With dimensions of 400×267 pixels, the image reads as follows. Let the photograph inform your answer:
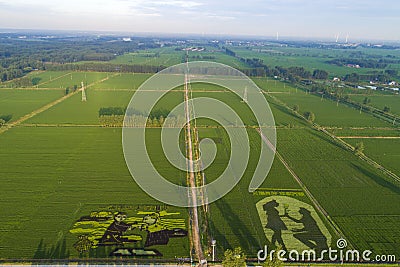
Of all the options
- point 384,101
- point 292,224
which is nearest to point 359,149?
point 292,224

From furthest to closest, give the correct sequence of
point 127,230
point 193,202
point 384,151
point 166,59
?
1. point 166,59
2. point 384,151
3. point 193,202
4. point 127,230

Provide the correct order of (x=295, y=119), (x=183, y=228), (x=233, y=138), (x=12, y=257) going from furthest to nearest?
1. (x=295, y=119)
2. (x=233, y=138)
3. (x=183, y=228)
4. (x=12, y=257)

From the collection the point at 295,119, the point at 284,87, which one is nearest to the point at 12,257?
the point at 295,119

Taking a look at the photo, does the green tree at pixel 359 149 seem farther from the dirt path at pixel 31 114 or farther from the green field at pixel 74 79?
the green field at pixel 74 79

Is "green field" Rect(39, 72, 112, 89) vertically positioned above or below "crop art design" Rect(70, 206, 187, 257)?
above

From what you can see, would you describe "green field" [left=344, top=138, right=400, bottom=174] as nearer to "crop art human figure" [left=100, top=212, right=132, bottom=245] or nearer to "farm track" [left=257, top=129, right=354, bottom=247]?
"farm track" [left=257, top=129, right=354, bottom=247]

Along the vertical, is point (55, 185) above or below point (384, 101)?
below

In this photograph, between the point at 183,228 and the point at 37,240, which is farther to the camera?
the point at 183,228

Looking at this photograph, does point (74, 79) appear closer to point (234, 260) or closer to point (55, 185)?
point (55, 185)

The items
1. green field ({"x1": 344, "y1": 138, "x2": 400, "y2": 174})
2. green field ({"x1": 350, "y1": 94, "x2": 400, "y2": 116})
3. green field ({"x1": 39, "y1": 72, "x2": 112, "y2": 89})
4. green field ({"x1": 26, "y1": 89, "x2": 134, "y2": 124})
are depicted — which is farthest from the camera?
green field ({"x1": 39, "y1": 72, "x2": 112, "y2": 89})

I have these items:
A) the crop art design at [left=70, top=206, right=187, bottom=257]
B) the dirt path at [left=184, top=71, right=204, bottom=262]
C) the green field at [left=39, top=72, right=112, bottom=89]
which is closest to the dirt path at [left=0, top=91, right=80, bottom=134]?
the green field at [left=39, top=72, right=112, bottom=89]

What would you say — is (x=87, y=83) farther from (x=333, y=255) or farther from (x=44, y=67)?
(x=333, y=255)
